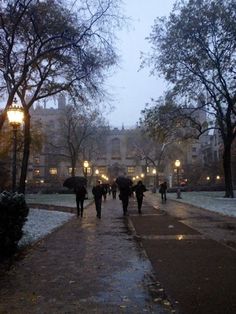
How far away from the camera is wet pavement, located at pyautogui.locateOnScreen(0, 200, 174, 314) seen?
6.97 metres

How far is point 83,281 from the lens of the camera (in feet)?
28.2

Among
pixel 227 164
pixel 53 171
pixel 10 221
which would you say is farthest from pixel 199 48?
pixel 53 171

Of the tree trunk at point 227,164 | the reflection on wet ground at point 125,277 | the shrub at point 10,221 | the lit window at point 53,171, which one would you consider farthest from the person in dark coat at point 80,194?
the lit window at point 53,171

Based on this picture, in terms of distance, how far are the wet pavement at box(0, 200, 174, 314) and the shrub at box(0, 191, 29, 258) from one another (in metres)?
0.40

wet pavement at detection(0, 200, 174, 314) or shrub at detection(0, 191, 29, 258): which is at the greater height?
shrub at detection(0, 191, 29, 258)

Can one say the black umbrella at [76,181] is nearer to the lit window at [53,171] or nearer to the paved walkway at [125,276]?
the paved walkway at [125,276]

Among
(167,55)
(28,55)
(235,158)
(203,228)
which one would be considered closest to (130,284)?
(203,228)

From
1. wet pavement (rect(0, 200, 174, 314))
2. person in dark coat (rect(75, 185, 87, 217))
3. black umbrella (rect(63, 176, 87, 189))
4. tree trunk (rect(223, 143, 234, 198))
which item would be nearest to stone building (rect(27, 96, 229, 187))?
black umbrella (rect(63, 176, 87, 189))

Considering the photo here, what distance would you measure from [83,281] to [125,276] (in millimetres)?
823

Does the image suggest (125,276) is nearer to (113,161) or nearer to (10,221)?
(10,221)

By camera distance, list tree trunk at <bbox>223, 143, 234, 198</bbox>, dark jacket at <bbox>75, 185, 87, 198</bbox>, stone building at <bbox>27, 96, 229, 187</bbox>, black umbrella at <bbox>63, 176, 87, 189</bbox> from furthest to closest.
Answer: stone building at <bbox>27, 96, 229, 187</bbox> → tree trunk at <bbox>223, 143, 234, 198</bbox> → black umbrella at <bbox>63, 176, 87, 189</bbox> → dark jacket at <bbox>75, 185, 87, 198</bbox>

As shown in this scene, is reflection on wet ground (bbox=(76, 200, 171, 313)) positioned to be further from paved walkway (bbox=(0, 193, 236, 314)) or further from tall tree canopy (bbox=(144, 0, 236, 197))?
tall tree canopy (bbox=(144, 0, 236, 197))

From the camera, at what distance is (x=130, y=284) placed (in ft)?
27.4

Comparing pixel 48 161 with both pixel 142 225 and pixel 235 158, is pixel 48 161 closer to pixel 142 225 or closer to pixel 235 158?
pixel 235 158
